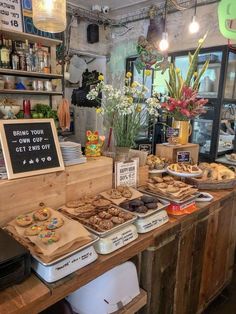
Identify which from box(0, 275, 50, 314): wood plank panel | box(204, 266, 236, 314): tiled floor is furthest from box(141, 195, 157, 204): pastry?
box(204, 266, 236, 314): tiled floor

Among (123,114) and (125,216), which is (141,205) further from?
(123,114)

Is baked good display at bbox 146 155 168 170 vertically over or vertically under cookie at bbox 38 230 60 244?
over

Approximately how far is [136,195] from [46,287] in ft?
2.36

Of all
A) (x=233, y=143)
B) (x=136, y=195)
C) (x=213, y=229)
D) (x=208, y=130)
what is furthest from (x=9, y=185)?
(x=233, y=143)

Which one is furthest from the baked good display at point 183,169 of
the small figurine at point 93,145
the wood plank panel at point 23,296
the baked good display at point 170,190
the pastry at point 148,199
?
the wood plank panel at point 23,296

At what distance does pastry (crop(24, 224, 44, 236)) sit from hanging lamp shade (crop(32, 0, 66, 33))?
1241 mm

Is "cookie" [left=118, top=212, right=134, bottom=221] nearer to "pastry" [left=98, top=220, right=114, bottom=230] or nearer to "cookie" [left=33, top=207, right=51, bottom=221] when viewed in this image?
"pastry" [left=98, top=220, right=114, bottom=230]

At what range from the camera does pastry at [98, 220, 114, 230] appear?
1124 millimetres

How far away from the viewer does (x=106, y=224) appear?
114cm

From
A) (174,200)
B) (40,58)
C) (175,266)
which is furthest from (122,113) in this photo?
(40,58)

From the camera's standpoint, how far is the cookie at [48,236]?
96cm

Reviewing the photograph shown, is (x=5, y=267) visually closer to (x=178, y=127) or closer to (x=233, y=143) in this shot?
(x=178, y=127)

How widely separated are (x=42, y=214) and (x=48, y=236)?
0.62 feet

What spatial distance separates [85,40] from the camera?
4.48 meters
